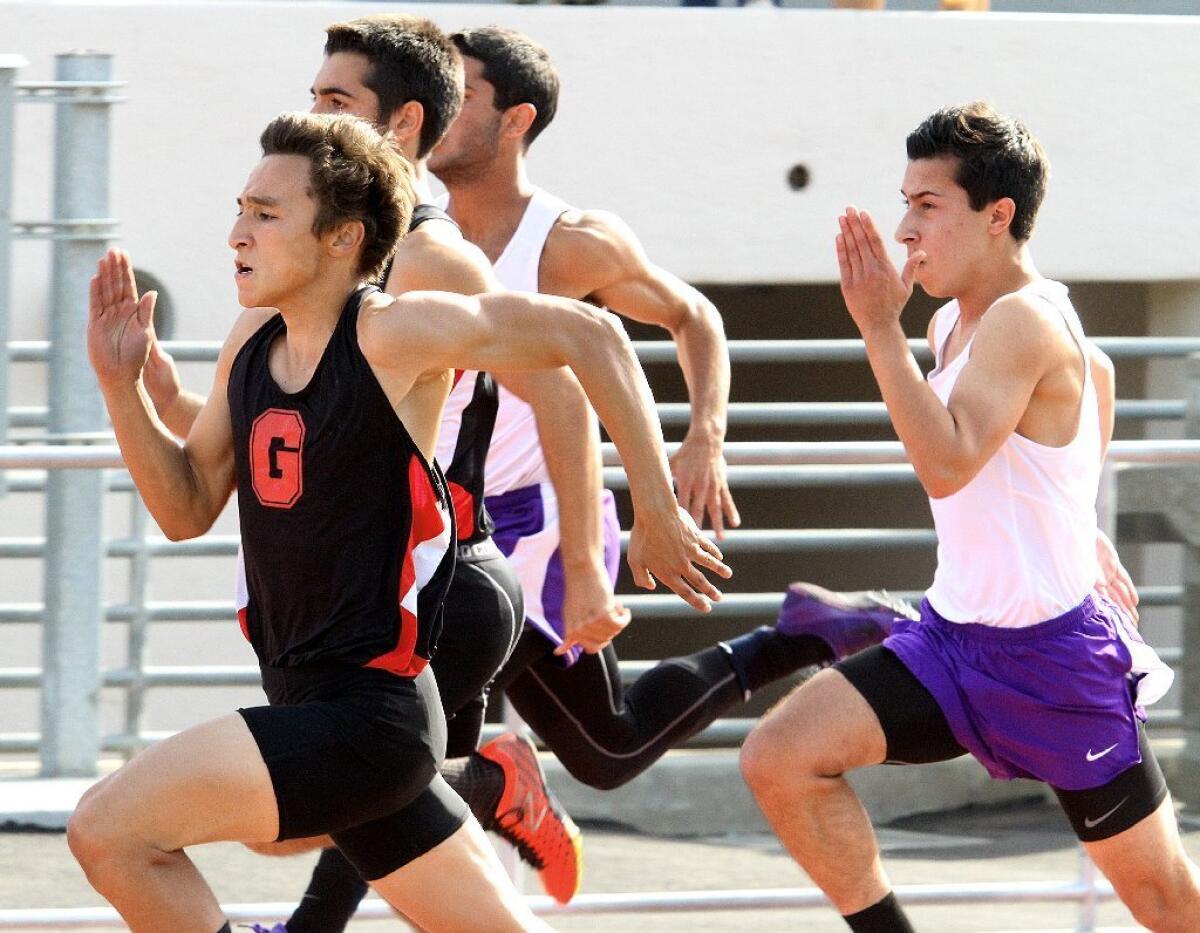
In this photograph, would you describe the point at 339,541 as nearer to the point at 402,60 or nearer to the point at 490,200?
the point at 402,60

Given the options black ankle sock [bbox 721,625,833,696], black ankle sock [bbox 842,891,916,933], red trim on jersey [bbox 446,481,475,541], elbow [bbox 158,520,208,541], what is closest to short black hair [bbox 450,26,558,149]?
red trim on jersey [bbox 446,481,475,541]

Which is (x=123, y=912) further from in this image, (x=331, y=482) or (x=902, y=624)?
(x=902, y=624)

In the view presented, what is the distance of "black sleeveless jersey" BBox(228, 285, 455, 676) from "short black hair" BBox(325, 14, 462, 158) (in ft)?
Result: 2.67

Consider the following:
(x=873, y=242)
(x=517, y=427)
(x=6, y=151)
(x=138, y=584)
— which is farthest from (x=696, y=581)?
(x=138, y=584)

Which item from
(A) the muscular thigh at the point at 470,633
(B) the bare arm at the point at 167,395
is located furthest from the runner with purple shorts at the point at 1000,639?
(B) the bare arm at the point at 167,395

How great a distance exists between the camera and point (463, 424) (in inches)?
151

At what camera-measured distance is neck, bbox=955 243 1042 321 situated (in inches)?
149

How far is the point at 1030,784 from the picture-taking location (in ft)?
22.5

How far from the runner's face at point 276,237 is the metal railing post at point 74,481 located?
2.96 m

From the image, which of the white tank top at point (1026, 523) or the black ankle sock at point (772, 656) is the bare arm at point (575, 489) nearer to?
the white tank top at point (1026, 523)

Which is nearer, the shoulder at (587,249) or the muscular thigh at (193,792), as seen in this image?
the muscular thigh at (193,792)

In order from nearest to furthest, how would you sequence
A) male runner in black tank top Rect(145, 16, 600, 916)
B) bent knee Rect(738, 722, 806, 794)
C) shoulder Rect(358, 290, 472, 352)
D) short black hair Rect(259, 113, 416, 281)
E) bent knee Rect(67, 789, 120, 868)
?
bent knee Rect(67, 789, 120, 868)
shoulder Rect(358, 290, 472, 352)
short black hair Rect(259, 113, 416, 281)
male runner in black tank top Rect(145, 16, 600, 916)
bent knee Rect(738, 722, 806, 794)

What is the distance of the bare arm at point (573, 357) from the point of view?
10.1ft

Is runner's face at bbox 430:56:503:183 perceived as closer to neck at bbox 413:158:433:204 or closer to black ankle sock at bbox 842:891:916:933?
neck at bbox 413:158:433:204
